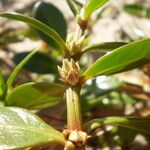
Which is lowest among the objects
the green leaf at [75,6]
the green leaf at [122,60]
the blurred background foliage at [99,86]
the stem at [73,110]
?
the blurred background foliage at [99,86]

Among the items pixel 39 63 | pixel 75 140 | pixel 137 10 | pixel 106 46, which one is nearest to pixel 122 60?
pixel 106 46

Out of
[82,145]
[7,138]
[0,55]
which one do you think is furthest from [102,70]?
[0,55]

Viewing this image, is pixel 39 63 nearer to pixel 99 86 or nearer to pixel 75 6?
pixel 99 86

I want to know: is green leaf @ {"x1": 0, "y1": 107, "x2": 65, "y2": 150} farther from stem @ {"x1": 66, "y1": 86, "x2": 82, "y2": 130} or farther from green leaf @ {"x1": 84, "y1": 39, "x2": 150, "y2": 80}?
green leaf @ {"x1": 84, "y1": 39, "x2": 150, "y2": 80}

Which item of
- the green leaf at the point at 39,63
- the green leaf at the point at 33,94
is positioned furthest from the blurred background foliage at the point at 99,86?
the green leaf at the point at 33,94

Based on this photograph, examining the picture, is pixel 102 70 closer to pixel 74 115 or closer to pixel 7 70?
pixel 74 115

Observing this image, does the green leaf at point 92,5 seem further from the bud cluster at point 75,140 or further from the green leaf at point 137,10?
the green leaf at point 137,10

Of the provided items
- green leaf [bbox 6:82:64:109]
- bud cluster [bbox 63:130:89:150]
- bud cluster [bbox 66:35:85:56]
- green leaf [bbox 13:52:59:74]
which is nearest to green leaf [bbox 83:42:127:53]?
bud cluster [bbox 66:35:85:56]
